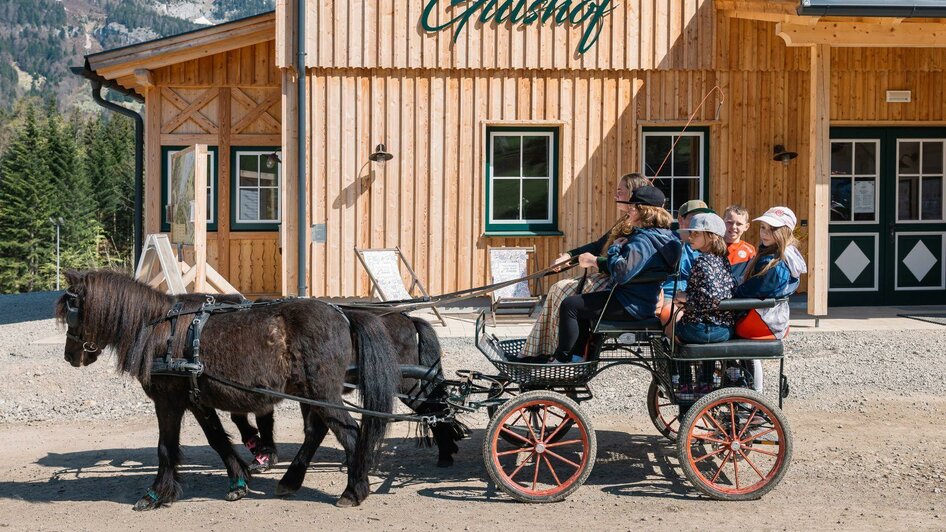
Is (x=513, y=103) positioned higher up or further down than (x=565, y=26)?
further down

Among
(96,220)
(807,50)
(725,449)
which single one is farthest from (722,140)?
(96,220)

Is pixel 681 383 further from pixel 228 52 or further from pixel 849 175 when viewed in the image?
pixel 228 52

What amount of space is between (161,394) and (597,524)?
8.70ft

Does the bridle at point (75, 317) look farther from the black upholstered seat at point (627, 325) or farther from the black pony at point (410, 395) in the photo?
the black upholstered seat at point (627, 325)

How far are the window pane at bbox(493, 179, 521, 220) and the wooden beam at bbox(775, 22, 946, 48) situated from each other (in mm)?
3926

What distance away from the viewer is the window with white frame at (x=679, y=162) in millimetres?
13992

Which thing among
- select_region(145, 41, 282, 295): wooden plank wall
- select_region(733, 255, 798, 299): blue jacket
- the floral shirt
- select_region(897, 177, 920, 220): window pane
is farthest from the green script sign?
the floral shirt

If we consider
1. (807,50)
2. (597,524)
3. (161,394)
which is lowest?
(597,524)

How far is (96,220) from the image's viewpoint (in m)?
55.2

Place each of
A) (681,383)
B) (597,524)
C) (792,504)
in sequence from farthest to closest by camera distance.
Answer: (681,383)
(792,504)
(597,524)

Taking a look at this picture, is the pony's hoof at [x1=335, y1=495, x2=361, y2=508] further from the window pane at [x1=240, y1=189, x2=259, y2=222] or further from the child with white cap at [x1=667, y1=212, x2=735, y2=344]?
the window pane at [x1=240, y1=189, x2=259, y2=222]

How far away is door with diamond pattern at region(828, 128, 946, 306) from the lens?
14.2 metres

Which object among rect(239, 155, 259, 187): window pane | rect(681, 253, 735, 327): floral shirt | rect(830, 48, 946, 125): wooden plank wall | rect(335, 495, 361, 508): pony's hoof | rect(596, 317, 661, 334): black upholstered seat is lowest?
rect(335, 495, 361, 508): pony's hoof

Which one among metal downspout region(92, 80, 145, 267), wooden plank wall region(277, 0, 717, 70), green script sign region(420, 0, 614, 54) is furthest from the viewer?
metal downspout region(92, 80, 145, 267)
